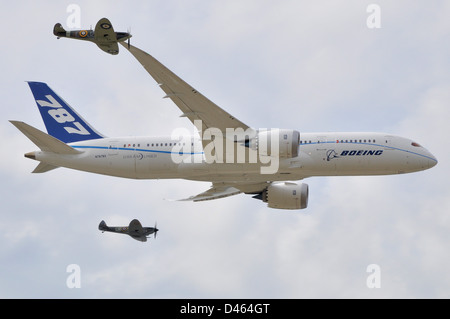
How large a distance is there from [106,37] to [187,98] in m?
8.39

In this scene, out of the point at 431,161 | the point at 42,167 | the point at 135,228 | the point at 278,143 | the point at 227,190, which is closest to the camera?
the point at 278,143

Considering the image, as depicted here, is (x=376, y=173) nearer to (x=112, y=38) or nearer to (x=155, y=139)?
(x=155, y=139)

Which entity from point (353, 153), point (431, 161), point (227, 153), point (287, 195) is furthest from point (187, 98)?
point (431, 161)

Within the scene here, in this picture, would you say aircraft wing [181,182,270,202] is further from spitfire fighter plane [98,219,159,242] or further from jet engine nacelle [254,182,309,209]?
spitfire fighter plane [98,219,159,242]

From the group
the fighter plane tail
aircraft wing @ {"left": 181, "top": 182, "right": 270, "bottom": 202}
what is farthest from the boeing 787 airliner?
aircraft wing @ {"left": 181, "top": 182, "right": 270, "bottom": 202}

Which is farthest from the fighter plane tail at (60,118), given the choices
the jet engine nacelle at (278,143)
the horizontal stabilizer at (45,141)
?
the jet engine nacelle at (278,143)

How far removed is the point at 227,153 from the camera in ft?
161

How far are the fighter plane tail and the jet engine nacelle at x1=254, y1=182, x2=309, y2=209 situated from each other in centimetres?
1226

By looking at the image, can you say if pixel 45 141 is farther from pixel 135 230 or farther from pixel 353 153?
pixel 353 153

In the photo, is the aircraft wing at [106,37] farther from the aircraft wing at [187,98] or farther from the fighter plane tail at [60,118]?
the fighter plane tail at [60,118]

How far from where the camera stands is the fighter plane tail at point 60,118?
53125mm

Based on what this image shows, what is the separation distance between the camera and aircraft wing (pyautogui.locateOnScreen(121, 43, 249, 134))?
42.1 meters

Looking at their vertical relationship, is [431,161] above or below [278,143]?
below

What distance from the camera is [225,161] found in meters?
49.2
